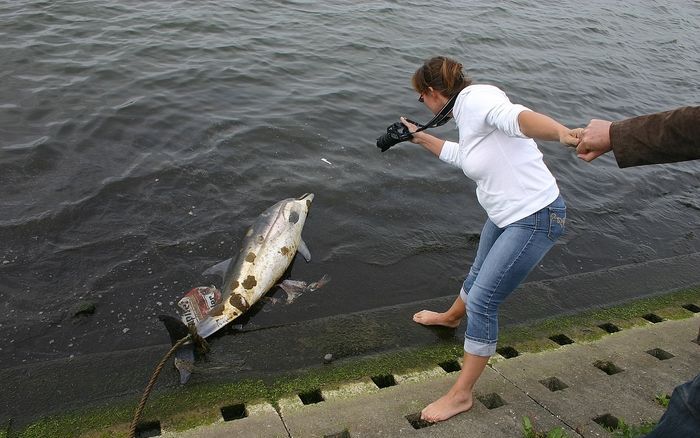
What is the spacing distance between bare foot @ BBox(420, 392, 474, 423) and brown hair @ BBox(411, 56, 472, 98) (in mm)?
2252

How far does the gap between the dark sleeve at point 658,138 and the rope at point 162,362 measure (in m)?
3.44

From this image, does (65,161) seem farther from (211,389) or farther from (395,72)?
(395,72)

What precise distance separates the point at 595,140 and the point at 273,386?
9.71 ft

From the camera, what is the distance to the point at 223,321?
5.14 metres

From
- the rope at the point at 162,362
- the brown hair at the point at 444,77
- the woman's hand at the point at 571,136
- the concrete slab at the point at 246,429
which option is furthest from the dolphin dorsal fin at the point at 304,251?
the woman's hand at the point at 571,136

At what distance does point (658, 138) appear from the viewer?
8.30ft

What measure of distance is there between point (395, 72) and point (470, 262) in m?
7.57

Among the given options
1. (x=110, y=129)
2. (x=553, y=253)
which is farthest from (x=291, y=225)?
(x=110, y=129)

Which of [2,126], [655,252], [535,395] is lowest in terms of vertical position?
[655,252]

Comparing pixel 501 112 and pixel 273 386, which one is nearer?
pixel 501 112

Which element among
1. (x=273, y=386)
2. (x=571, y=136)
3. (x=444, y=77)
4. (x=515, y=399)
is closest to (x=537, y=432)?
(x=515, y=399)

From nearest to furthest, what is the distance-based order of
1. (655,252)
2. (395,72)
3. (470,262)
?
(470,262), (655,252), (395,72)

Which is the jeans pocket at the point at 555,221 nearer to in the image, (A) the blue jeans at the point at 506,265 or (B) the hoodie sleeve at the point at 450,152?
(A) the blue jeans at the point at 506,265

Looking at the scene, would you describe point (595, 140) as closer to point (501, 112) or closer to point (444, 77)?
point (501, 112)
